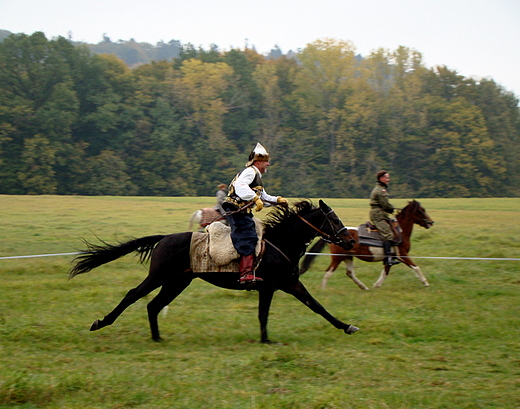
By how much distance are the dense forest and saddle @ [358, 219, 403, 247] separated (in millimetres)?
43186

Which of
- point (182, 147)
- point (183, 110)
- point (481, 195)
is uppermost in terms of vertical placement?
point (183, 110)

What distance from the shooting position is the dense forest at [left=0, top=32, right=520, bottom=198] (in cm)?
5391

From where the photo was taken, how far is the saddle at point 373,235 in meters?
12.4

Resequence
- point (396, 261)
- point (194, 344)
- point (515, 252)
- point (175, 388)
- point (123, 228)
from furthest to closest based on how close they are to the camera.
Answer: point (123, 228) → point (515, 252) → point (396, 261) → point (194, 344) → point (175, 388)

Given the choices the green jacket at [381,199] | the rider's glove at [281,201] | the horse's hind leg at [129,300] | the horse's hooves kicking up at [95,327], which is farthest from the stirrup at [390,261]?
the horse's hooves kicking up at [95,327]

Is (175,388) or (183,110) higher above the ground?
(183,110)

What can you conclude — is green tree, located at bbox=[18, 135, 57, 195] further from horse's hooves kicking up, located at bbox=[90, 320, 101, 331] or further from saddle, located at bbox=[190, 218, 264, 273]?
saddle, located at bbox=[190, 218, 264, 273]

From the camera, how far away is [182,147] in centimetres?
5925

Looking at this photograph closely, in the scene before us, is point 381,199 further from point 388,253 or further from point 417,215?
point 417,215

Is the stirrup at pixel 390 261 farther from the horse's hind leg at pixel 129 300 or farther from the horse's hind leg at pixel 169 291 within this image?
the horse's hind leg at pixel 129 300

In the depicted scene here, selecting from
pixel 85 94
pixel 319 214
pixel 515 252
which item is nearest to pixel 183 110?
pixel 85 94

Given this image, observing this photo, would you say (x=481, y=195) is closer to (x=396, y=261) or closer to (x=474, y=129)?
(x=474, y=129)

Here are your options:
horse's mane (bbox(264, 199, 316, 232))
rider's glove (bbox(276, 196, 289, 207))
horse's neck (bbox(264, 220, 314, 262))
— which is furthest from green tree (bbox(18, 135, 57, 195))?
rider's glove (bbox(276, 196, 289, 207))

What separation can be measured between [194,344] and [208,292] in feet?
12.8
